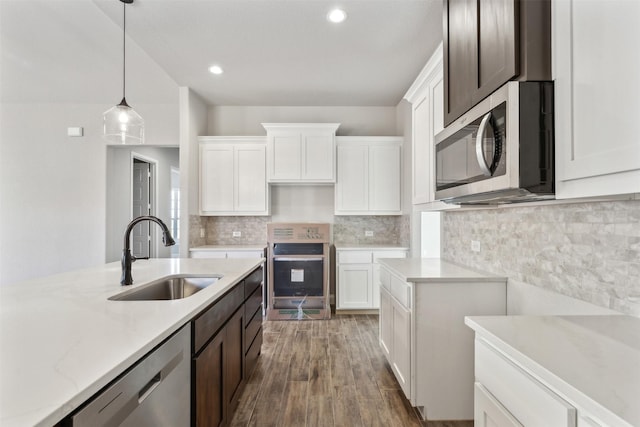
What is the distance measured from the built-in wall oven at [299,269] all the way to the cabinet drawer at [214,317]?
1.90 m

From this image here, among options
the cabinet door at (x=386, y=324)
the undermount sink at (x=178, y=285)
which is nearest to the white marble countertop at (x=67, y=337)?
the undermount sink at (x=178, y=285)

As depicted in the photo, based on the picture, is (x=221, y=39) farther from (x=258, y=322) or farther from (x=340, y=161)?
(x=258, y=322)

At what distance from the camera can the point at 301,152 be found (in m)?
4.13

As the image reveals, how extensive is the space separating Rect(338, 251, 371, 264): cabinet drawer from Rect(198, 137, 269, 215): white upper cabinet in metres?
1.26

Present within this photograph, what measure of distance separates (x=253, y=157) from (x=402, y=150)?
6.71 ft

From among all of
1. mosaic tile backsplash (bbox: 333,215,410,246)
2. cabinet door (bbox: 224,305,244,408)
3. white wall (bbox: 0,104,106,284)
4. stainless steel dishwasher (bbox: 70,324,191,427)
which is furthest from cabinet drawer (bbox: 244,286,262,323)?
white wall (bbox: 0,104,106,284)

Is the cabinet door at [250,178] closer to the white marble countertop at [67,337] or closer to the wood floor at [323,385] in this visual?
the wood floor at [323,385]

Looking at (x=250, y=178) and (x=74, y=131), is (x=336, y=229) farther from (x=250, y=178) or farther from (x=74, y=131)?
(x=74, y=131)

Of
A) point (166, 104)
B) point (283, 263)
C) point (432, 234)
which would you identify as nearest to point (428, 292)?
point (432, 234)

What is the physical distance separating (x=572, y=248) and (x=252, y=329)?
2.09m

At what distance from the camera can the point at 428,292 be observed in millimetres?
1900

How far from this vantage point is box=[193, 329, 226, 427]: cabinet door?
134cm

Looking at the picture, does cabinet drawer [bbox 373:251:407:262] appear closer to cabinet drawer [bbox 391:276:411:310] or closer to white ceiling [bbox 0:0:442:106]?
cabinet drawer [bbox 391:276:411:310]

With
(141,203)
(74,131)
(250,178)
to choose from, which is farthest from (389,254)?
(74,131)
